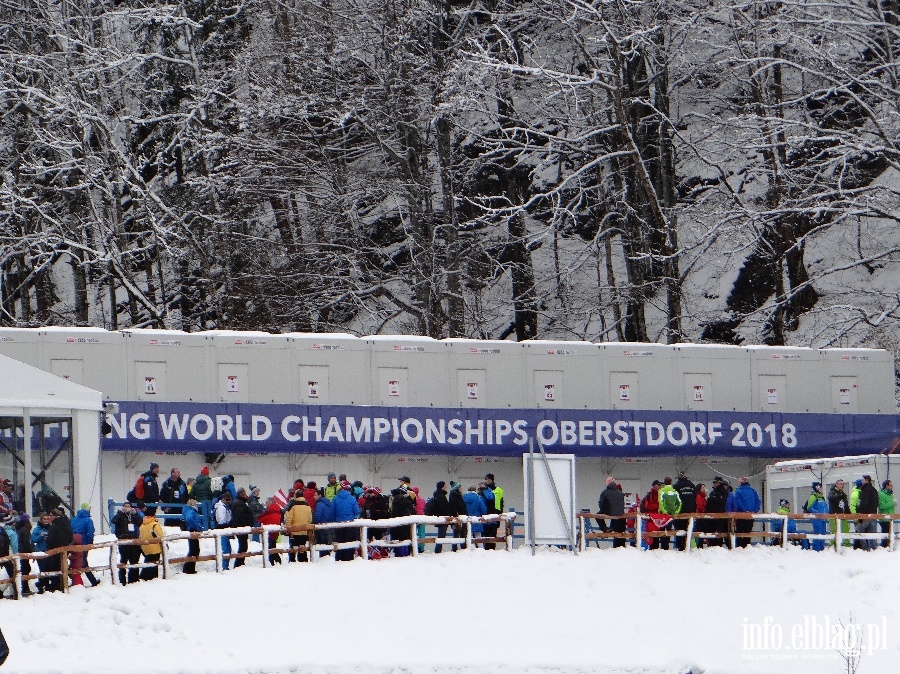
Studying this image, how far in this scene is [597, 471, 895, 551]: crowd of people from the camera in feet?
85.8

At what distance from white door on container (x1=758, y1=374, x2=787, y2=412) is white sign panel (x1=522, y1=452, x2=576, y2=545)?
13.2 meters

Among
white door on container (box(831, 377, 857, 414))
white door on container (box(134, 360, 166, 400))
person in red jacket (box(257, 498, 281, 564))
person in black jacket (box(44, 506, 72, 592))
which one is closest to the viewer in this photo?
person in black jacket (box(44, 506, 72, 592))

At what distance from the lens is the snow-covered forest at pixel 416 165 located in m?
44.0

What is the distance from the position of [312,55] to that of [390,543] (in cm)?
2474

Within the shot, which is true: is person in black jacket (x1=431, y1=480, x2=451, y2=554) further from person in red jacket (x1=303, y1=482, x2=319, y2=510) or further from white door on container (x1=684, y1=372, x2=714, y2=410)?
white door on container (x1=684, y1=372, x2=714, y2=410)

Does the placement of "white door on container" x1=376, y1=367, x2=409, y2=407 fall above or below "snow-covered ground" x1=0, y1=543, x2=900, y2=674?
above

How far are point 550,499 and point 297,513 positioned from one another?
3.89 m

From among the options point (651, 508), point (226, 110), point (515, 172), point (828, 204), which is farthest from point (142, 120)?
point (651, 508)

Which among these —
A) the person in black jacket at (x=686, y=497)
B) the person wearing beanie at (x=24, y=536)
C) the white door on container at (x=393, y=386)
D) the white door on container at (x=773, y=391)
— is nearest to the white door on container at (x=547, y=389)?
the white door on container at (x=393, y=386)

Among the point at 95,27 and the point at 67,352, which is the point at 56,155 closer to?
the point at 95,27

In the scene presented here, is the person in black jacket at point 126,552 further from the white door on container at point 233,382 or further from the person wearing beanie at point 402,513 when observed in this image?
the white door on container at point 233,382

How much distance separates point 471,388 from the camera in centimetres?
3453

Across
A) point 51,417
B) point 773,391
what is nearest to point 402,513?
point 51,417

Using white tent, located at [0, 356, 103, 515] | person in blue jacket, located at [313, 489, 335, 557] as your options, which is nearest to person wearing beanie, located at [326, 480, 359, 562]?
person in blue jacket, located at [313, 489, 335, 557]
